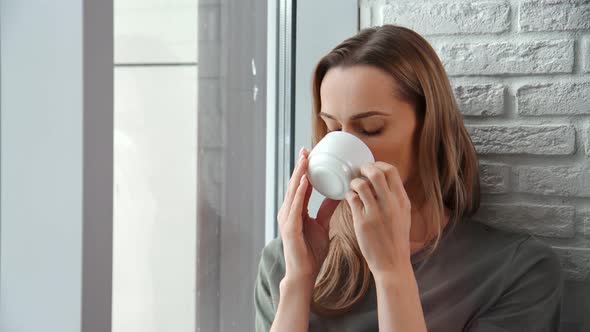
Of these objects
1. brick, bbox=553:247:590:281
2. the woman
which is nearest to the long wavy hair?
the woman

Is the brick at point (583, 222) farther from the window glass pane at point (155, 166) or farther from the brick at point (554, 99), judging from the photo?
the window glass pane at point (155, 166)

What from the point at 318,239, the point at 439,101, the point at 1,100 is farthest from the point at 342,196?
the point at 1,100

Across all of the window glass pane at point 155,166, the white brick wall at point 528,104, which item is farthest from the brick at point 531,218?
the window glass pane at point 155,166

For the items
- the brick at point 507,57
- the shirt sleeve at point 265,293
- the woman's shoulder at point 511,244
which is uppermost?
the brick at point 507,57

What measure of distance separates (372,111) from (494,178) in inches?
16.2

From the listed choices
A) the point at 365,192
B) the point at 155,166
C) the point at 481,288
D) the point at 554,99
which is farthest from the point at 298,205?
the point at 554,99

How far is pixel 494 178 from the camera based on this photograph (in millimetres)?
1313

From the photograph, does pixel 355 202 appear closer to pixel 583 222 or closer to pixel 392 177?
pixel 392 177

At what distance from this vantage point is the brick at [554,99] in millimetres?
1238

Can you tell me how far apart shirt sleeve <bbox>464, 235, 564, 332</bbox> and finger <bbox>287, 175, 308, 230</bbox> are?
0.38m

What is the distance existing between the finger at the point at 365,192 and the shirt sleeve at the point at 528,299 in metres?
0.35

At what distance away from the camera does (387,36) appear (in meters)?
1.14

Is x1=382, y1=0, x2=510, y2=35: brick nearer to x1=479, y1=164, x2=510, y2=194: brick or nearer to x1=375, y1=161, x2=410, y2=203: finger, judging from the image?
x1=479, y1=164, x2=510, y2=194: brick

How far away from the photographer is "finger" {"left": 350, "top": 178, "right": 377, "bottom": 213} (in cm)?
94
